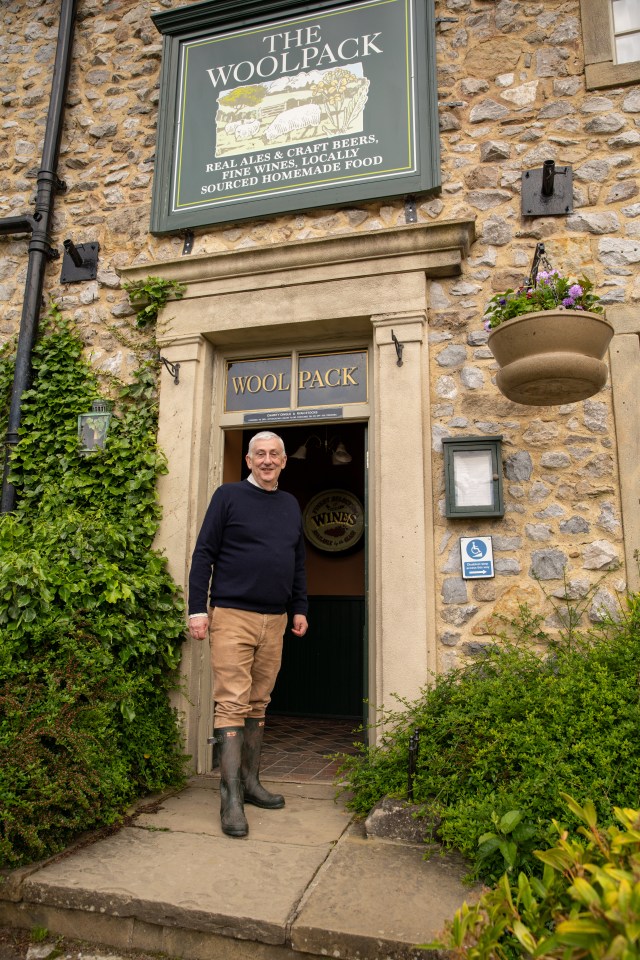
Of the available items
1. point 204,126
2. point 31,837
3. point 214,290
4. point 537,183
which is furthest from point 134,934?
point 204,126

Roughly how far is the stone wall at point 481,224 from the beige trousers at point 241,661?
3.38 ft

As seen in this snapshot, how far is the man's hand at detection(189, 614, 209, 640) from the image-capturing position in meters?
3.36

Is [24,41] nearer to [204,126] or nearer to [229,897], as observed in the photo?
[204,126]

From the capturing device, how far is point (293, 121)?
4.80 meters

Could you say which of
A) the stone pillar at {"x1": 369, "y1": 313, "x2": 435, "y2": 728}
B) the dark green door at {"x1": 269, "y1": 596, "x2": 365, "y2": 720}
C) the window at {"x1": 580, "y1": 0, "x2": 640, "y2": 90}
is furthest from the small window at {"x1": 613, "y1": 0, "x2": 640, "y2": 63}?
the dark green door at {"x1": 269, "y1": 596, "x2": 365, "y2": 720}

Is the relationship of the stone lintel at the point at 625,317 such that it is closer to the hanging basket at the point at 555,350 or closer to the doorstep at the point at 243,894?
the hanging basket at the point at 555,350

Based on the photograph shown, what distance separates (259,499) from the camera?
3.68 meters

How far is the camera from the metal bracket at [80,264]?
5074 millimetres

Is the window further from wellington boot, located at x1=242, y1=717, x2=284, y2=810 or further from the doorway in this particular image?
wellington boot, located at x1=242, y1=717, x2=284, y2=810

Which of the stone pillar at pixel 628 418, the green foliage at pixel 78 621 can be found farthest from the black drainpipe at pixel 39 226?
the stone pillar at pixel 628 418

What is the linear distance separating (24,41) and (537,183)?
4513 mm

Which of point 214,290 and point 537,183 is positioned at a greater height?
point 537,183

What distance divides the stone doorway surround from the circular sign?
11.3 feet

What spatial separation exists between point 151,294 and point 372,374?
1673 millimetres
